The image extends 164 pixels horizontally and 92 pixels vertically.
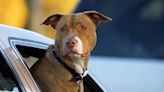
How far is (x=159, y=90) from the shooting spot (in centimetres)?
1270

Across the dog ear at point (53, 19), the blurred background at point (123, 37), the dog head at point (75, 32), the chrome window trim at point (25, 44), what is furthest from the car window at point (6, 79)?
the blurred background at point (123, 37)

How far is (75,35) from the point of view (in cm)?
531

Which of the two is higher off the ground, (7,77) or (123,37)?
(7,77)

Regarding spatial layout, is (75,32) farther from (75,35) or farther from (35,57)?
(35,57)

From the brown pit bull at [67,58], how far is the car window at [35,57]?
83 millimetres

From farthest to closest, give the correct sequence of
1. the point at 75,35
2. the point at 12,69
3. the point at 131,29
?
1. the point at 131,29
2. the point at 75,35
3. the point at 12,69

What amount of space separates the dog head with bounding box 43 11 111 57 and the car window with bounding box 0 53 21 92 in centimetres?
51

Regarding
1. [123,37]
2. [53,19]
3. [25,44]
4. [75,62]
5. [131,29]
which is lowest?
[123,37]

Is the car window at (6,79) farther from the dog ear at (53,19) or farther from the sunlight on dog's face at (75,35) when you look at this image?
the dog ear at (53,19)

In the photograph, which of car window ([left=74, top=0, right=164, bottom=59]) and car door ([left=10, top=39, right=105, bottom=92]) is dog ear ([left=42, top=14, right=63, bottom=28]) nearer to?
car door ([left=10, top=39, right=105, bottom=92])

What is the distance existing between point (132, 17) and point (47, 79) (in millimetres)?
7935

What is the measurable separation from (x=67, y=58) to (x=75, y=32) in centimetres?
18

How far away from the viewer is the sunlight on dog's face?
5.23 metres

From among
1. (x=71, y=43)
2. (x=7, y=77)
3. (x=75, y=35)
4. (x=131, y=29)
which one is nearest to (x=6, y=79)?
(x=7, y=77)
